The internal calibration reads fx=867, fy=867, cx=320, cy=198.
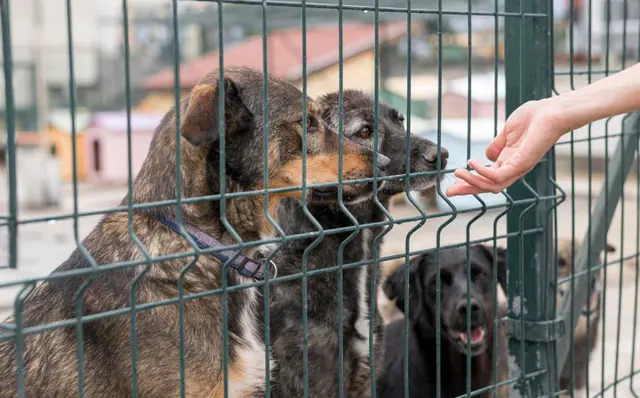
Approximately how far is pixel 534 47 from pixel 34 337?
91.5 inches

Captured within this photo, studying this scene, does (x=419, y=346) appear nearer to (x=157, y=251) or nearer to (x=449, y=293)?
(x=449, y=293)

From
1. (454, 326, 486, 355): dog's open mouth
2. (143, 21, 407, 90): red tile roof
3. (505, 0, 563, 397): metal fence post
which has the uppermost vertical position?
(143, 21, 407, 90): red tile roof

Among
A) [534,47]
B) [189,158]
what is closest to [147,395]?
[189,158]

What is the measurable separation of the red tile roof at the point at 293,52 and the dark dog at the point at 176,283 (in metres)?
19.4

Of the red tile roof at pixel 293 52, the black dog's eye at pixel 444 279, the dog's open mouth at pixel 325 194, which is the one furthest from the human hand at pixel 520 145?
the red tile roof at pixel 293 52

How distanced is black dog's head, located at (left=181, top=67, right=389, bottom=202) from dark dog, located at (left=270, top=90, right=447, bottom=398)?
0.47 meters

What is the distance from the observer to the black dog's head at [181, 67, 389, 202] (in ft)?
10.5

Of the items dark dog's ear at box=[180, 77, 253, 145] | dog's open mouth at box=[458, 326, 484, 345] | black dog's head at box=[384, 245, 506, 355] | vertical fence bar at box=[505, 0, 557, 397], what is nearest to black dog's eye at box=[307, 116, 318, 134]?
dark dog's ear at box=[180, 77, 253, 145]

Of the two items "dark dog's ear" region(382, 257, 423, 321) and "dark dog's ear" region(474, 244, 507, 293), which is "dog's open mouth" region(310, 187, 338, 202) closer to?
"dark dog's ear" region(382, 257, 423, 321)

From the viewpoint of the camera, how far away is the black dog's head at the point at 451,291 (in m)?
4.77

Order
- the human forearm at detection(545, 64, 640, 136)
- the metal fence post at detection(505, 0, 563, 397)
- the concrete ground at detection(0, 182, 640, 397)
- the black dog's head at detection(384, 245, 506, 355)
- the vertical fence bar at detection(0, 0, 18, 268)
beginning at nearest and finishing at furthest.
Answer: the vertical fence bar at detection(0, 0, 18, 268)
the human forearm at detection(545, 64, 640, 136)
the metal fence post at detection(505, 0, 563, 397)
the black dog's head at detection(384, 245, 506, 355)
the concrete ground at detection(0, 182, 640, 397)

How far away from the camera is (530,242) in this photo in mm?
3783

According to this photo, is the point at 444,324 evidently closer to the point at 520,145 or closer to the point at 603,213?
the point at 603,213

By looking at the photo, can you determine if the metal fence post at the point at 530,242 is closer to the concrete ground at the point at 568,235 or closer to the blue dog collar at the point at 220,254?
the concrete ground at the point at 568,235
